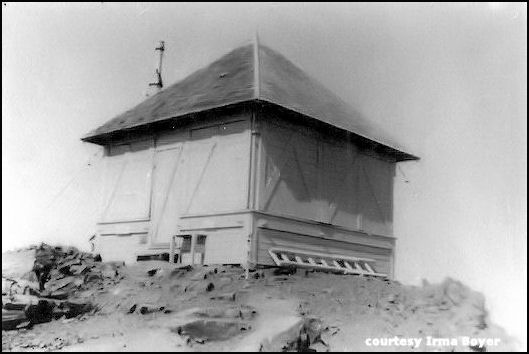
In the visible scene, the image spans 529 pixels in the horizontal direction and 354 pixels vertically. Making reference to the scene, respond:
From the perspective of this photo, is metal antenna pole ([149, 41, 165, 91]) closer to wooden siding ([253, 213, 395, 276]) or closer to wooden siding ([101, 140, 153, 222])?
wooden siding ([101, 140, 153, 222])

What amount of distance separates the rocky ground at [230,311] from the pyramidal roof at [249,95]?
4.28 m

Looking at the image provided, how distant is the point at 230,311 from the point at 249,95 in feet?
18.7

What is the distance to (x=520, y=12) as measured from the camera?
36.8ft

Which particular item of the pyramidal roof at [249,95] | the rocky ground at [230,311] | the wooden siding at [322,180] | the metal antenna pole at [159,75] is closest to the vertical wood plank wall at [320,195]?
the wooden siding at [322,180]

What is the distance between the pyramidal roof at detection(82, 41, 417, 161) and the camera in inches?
591

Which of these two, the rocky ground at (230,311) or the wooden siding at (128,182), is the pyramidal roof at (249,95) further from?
the rocky ground at (230,311)

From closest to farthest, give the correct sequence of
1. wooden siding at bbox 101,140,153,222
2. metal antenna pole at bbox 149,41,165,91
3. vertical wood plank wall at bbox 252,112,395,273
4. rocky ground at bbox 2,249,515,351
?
rocky ground at bbox 2,249,515,351, vertical wood plank wall at bbox 252,112,395,273, wooden siding at bbox 101,140,153,222, metal antenna pole at bbox 149,41,165,91

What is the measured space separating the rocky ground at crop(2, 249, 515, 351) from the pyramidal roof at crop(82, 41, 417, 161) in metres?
4.28

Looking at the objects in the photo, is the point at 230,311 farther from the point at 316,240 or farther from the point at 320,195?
the point at 320,195

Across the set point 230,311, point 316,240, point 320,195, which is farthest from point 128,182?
point 230,311

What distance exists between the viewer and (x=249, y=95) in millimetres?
14289

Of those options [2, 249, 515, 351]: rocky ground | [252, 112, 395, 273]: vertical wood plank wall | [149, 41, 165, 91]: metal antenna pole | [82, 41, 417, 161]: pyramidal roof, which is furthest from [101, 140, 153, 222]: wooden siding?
[149, 41, 165, 91]: metal antenna pole

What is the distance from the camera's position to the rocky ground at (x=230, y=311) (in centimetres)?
993

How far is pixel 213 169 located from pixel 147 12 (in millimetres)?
4567
